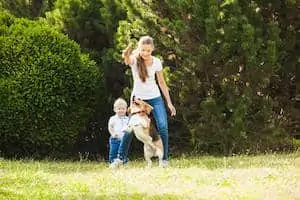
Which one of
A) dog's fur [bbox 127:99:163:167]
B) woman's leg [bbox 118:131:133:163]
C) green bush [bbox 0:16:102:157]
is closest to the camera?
dog's fur [bbox 127:99:163:167]

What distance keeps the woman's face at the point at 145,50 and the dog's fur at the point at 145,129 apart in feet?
1.91

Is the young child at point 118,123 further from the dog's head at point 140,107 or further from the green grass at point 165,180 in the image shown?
the dog's head at point 140,107

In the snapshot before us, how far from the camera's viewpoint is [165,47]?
36.0 ft

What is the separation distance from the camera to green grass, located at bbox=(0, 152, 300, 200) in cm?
682

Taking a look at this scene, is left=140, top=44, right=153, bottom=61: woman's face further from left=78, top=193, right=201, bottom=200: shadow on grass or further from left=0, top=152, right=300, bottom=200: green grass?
left=78, top=193, right=201, bottom=200: shadow on grass

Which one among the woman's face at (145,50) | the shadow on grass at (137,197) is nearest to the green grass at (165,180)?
the shadow on grass at (137,197)

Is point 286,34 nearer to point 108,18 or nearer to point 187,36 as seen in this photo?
point 187,36

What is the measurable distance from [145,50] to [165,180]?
82.0 inches

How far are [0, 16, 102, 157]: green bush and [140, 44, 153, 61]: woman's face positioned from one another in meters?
2.32

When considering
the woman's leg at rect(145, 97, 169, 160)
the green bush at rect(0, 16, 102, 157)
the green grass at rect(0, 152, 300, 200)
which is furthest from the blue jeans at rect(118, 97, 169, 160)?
the green bush at rect(0, 16, 102, 157)

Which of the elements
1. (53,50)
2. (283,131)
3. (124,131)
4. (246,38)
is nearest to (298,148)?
(283,131)

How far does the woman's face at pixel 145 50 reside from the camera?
29.5 feet

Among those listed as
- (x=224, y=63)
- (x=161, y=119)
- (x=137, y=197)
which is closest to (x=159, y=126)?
(x=161, y=119)

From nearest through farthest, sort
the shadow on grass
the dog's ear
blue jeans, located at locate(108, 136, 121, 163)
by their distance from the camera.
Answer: the shadow on grass
the dog's ear
blue jeans, located at locate(108, 136, 121, 163)
